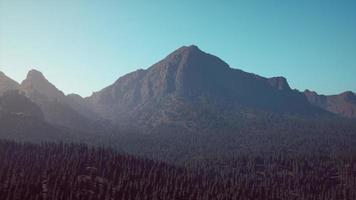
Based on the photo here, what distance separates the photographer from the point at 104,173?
181250mm

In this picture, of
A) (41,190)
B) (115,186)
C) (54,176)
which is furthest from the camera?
(115,186)

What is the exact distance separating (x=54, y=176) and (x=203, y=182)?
69.2m

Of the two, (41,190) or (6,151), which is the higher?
(6,151)

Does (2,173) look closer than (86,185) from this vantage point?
Yes

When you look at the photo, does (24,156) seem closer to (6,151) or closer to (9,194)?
(6,151)

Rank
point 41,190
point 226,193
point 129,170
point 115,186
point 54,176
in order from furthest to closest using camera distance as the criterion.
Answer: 1. point 129,170
2. point 226,193
3. point 115,186
4. point 54,176
5. point 41,190

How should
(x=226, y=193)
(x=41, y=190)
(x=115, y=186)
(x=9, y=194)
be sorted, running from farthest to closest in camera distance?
(x=226, y=193)
(x=115, y=186)
(x=41, y=190)
(x=9, y=194)

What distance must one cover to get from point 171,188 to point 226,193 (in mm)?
21397

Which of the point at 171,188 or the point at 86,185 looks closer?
the point at 86,185

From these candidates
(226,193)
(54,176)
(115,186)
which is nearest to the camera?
(54,176)

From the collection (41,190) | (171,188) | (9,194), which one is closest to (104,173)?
(171,188)

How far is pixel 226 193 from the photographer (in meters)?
178

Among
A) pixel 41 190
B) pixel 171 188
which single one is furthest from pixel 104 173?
pixel 41 190

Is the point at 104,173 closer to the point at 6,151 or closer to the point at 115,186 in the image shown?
the point at 115,186
